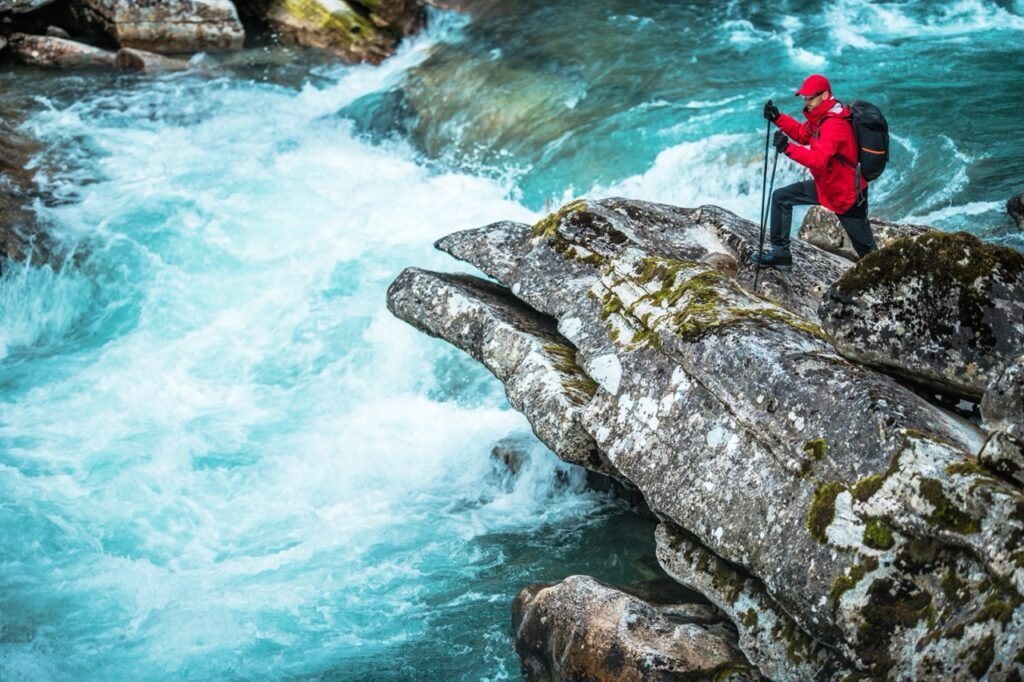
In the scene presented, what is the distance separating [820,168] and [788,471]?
411cm

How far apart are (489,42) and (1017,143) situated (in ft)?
44.2

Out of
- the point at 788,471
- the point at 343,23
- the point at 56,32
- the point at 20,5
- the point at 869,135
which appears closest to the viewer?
the point at 788,471

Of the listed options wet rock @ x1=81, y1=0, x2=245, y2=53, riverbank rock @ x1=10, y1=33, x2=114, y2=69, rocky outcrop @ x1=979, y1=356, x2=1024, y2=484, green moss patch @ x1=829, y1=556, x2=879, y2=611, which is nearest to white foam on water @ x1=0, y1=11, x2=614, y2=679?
riverbank rock @ x1=10, y1=33, x2=114, y2=69

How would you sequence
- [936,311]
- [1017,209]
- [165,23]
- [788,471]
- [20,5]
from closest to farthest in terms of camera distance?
[788,471]
[936,311]
[1017,209]
[20,5]
[165,23]

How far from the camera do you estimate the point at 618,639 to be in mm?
8602

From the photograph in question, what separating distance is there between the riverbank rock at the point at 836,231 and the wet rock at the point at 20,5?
68.7 ft

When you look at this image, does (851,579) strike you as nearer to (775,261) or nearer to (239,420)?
(775,261)

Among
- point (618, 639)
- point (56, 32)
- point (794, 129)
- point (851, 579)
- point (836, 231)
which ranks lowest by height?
point (618, 639)

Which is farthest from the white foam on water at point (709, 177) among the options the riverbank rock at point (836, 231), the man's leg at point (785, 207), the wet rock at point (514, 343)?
the wet rock at point (514, 343)

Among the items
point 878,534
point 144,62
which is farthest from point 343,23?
point 878,534

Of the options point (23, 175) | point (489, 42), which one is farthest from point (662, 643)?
point (489, 42)

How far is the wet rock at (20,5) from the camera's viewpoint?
24062 millimetres

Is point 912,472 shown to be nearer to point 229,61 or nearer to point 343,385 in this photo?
point 343,385

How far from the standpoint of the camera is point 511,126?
21750 mm
